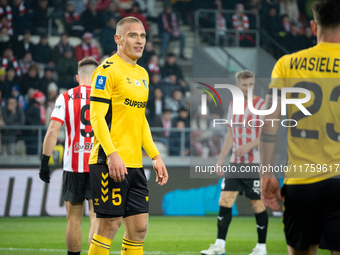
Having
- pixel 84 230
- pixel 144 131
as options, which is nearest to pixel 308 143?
pixel 144 131

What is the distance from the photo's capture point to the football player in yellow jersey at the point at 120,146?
3.46 metres

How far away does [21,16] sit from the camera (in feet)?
45.8

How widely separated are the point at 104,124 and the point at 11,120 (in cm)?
825

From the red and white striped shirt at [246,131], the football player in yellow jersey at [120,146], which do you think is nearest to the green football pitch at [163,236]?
the red and white striped shirt at [246,131]

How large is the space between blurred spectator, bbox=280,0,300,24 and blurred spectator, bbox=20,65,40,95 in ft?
28.7

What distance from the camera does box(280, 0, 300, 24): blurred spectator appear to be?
16.3m

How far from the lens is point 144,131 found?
12.5 feet

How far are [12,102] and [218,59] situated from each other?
22.0ft

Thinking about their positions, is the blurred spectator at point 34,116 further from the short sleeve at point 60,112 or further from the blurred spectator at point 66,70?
the short sleeve at point 60,112

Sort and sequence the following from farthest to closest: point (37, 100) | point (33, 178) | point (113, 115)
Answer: point (37, 100), point (33, 178), point (113, 115)

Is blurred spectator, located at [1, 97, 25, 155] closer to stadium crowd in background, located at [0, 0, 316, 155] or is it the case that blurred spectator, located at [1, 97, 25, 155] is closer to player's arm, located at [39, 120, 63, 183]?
stadium crowd in background, located at [0, 0, 316, 155]

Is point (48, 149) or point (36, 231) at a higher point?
point (48, 149)

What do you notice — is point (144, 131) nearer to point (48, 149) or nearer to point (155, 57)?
point (48, 149)

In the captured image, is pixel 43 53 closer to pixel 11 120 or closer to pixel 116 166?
pixel 11 120
